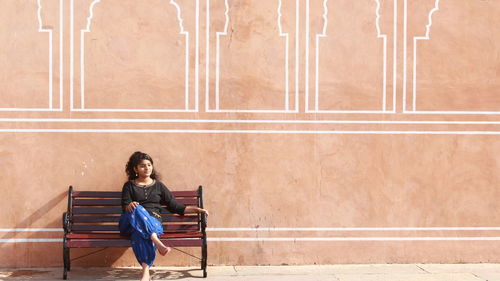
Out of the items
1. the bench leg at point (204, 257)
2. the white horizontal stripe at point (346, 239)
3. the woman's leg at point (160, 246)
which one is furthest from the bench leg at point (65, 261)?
the white horizontal stripe at point (346, 239)

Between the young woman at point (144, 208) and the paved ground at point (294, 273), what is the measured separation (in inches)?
20.5

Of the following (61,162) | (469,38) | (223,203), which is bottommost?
(223,203)

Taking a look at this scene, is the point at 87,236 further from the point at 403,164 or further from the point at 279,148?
the point at 403,164

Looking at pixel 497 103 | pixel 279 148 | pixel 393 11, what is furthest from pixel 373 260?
pixel 393 11

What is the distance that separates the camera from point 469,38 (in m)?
7.50

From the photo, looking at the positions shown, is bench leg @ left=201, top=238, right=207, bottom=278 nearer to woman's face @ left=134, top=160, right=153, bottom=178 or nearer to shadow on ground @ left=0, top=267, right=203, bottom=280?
shadow on ground @ left=0, top=267, right=203, bottom=280

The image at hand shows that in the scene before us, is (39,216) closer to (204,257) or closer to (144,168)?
(144,168)

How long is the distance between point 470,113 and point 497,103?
0.33 m

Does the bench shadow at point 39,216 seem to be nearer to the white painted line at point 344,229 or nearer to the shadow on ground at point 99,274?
the shadow on ground at point 99,274

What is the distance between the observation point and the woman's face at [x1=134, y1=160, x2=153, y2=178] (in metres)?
6.68

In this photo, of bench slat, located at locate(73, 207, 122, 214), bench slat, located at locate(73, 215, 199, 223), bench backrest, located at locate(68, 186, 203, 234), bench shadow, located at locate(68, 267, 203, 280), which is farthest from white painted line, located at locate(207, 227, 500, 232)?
bench slat, located at locate(73, 207, 122, 214)

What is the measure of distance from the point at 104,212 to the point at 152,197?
65 cm

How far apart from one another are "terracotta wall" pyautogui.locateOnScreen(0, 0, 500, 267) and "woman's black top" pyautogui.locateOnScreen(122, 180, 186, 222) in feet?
1.45

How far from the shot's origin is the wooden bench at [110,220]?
665 centimetres
